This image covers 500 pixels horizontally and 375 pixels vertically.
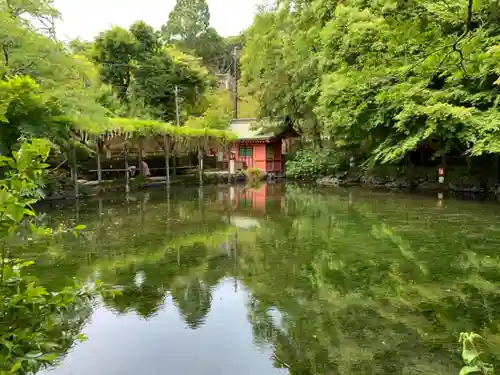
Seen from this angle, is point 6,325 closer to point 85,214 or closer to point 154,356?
point 154,356

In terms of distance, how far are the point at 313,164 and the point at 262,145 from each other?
12.8 ft

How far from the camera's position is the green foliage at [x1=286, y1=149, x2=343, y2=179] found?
974 inches

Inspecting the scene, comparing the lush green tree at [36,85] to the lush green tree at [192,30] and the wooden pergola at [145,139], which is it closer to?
the wooden pergola at [145,139]

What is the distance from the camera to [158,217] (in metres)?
12.3

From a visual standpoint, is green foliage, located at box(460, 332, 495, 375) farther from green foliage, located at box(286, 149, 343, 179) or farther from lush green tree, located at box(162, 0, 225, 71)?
lush green tree, located at box(162, 0, 225, 71)

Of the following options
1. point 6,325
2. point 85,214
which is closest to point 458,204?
point 85,214

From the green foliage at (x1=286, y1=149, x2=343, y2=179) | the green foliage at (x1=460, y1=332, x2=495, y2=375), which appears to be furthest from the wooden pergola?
the green foliage at (x1=460, y1=332, x2=495, y2=375)

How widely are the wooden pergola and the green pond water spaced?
24.6ft

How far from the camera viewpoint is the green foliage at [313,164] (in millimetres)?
24734

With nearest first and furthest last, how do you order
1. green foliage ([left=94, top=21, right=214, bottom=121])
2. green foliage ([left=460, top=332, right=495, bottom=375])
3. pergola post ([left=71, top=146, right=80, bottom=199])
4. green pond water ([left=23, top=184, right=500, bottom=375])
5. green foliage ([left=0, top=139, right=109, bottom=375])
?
green foliage ([left=460, top=332, right=495, bottom=375]) → green foliage ([left=0, top=139, right=109, bottom=375]) → green pond water ([left=23, top=184, right=500, bottom=375]) → pergola post ([left=71, top=146, right=80, bottom=199]) → green foliage ([left=94, top=21, right=214, bottom=121])

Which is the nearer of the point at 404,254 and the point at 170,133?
the point at 404,254

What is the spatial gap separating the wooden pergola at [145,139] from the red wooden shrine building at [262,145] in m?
1.86

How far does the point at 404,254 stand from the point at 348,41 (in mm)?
11693

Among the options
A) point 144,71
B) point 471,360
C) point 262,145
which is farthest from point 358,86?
point 471,360
